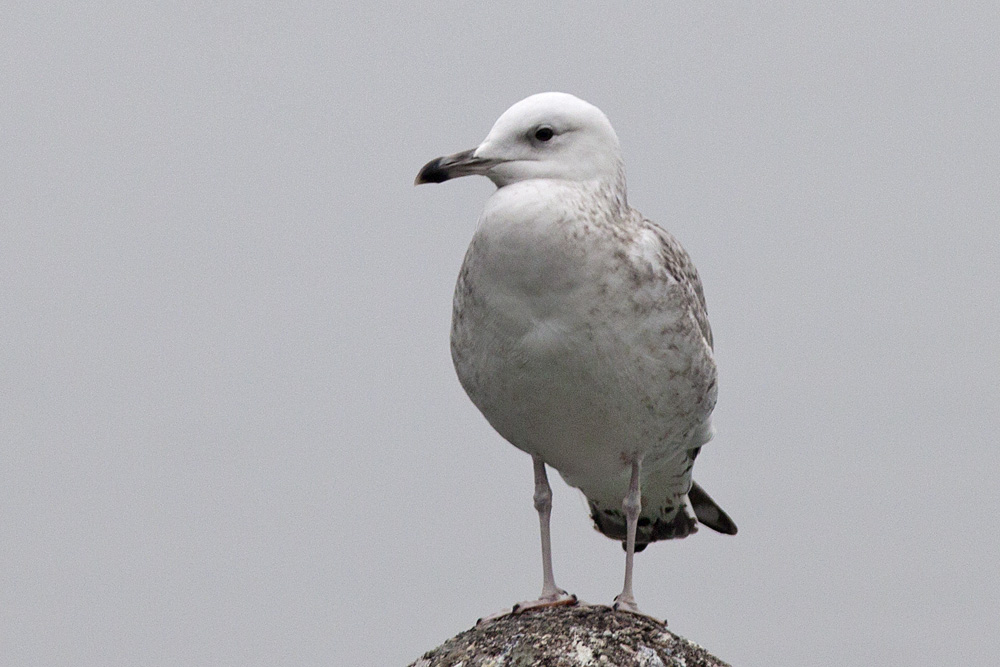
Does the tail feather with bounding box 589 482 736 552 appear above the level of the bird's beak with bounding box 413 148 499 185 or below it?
below

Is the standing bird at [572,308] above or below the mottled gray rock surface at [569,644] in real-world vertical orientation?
above

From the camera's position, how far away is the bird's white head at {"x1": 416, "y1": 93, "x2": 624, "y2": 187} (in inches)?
328

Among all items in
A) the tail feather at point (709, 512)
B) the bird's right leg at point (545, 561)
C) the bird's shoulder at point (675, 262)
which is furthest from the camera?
the tail feather at point (709, 512)

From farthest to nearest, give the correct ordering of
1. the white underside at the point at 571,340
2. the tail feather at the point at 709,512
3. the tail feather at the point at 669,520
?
1. the tail feather at the point at 709,512
2. the tail feather at the point at 669,520
3. the white underside at the point at 571,340

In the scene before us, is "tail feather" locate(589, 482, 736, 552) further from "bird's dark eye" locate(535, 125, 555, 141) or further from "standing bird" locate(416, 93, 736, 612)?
"bird's dark eye" locate(535, 125, 555, 141)

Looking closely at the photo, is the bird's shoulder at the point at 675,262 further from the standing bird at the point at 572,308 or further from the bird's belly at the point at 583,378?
the bird's belly at the point at 583,378

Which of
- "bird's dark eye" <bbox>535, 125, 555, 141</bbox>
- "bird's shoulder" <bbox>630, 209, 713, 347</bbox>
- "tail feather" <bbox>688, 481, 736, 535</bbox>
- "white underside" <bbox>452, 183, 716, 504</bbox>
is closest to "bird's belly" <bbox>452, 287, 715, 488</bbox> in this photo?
"white underside" <bbox>452, 183, 716, 504</bbox>

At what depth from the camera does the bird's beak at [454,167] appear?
8.33 meters

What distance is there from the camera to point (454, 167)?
27.3 feet

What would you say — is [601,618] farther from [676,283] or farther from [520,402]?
[676,283]

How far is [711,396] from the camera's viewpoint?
29.3ft

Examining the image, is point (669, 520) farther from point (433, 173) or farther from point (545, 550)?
point (433, 173)

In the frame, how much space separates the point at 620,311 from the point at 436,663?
6.16 ft

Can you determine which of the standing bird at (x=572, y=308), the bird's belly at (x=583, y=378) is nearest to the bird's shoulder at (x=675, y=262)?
the standing bird at (x=572, y=308)
